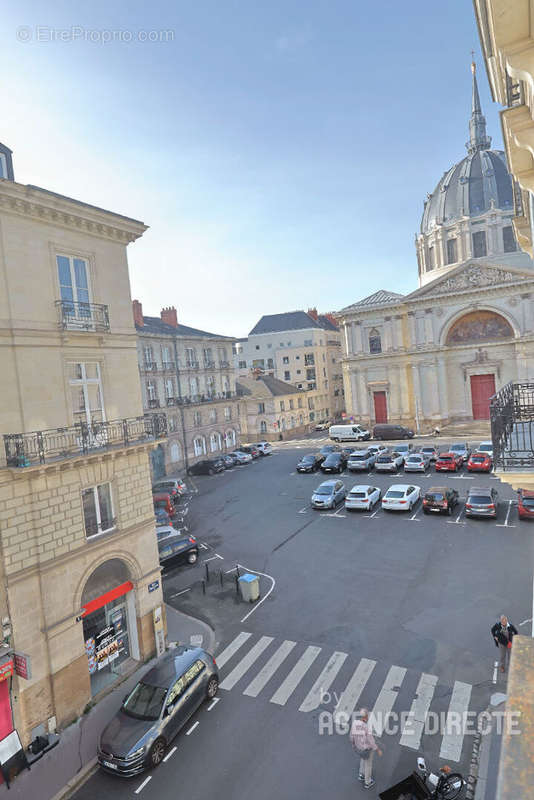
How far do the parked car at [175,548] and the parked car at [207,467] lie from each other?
19.7 m

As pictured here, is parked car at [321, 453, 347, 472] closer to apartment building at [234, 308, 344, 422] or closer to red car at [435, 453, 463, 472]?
red car at [435, 453, 463, 472]

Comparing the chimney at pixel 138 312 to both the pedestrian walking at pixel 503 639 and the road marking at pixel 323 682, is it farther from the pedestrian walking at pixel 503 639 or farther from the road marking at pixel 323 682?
the pedestrian walking at pixel 503 639

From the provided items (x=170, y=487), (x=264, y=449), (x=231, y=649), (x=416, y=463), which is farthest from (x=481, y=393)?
(x=231, y=649)

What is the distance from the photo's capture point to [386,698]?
1230cm

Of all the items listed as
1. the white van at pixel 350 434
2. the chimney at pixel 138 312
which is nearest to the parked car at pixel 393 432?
the white van at pixel 350 434

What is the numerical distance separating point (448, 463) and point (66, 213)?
30.4m

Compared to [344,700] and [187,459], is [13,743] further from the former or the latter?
[187,459]

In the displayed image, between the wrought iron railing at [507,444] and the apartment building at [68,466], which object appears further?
the apartment building at [68,466]

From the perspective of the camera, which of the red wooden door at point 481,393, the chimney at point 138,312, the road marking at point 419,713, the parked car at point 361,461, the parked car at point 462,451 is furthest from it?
the red wooden door at point 481,393

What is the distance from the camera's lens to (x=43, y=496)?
1260 centimetres

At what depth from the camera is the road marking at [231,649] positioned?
1477 centimetres

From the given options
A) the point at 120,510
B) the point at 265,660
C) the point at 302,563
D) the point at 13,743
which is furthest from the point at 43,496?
the point at 302,563

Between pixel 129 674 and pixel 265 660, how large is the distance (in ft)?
13.7

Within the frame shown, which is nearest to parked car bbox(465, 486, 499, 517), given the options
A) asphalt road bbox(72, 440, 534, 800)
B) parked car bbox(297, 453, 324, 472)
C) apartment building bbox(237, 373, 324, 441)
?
asphalt road bbox(72, 440, 534, 800)
